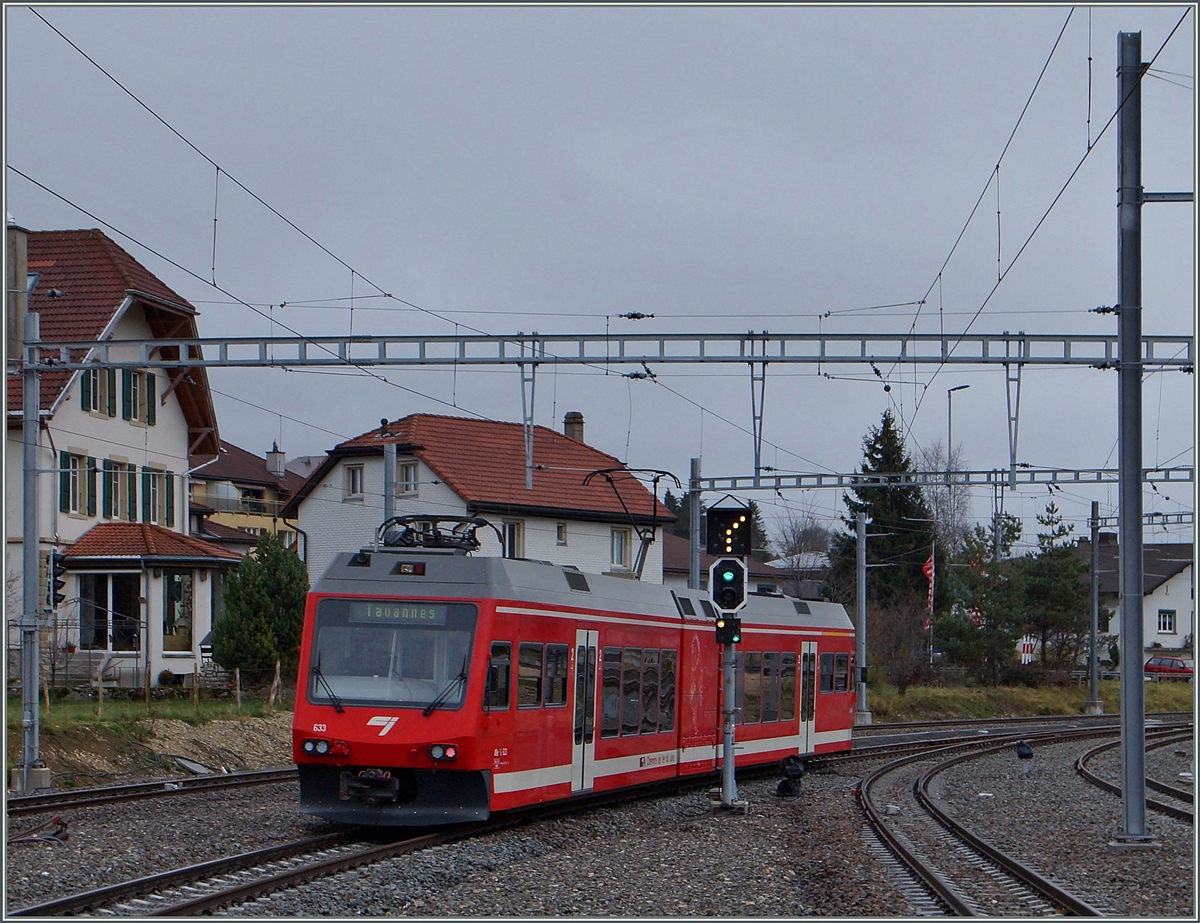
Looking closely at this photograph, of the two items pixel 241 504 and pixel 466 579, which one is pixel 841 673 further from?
pixel 241 504

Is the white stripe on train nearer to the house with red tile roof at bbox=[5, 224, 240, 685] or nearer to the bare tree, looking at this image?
the house with red tile roof at bbox=[5, 224, 240, 685]

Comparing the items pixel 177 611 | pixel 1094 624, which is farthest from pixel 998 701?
pixel 177 611

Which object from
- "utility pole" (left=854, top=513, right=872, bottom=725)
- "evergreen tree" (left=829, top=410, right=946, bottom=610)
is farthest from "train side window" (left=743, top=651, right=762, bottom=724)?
"evergreen tree" (left=829, top=410, right=946, bottom=610)

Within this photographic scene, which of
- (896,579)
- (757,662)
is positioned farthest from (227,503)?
(757,662)

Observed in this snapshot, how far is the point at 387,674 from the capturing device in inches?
551

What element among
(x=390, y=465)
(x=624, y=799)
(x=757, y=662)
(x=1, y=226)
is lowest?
(x=624, y=799)

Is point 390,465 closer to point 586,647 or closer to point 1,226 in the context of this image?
point 586,647

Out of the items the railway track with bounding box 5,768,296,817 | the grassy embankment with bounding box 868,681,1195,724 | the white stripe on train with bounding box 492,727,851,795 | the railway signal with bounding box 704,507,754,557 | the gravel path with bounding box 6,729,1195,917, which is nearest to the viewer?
the gravel path with bounding box 6,729,1195,917

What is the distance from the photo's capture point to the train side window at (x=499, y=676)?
13.9 metres

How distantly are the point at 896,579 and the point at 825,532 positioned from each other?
36.4 meters

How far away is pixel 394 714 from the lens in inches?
Result: 540

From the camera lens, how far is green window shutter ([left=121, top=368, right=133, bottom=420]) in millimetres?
37000

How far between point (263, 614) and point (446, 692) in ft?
62.0

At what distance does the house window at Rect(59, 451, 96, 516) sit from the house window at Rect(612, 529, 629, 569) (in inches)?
786
